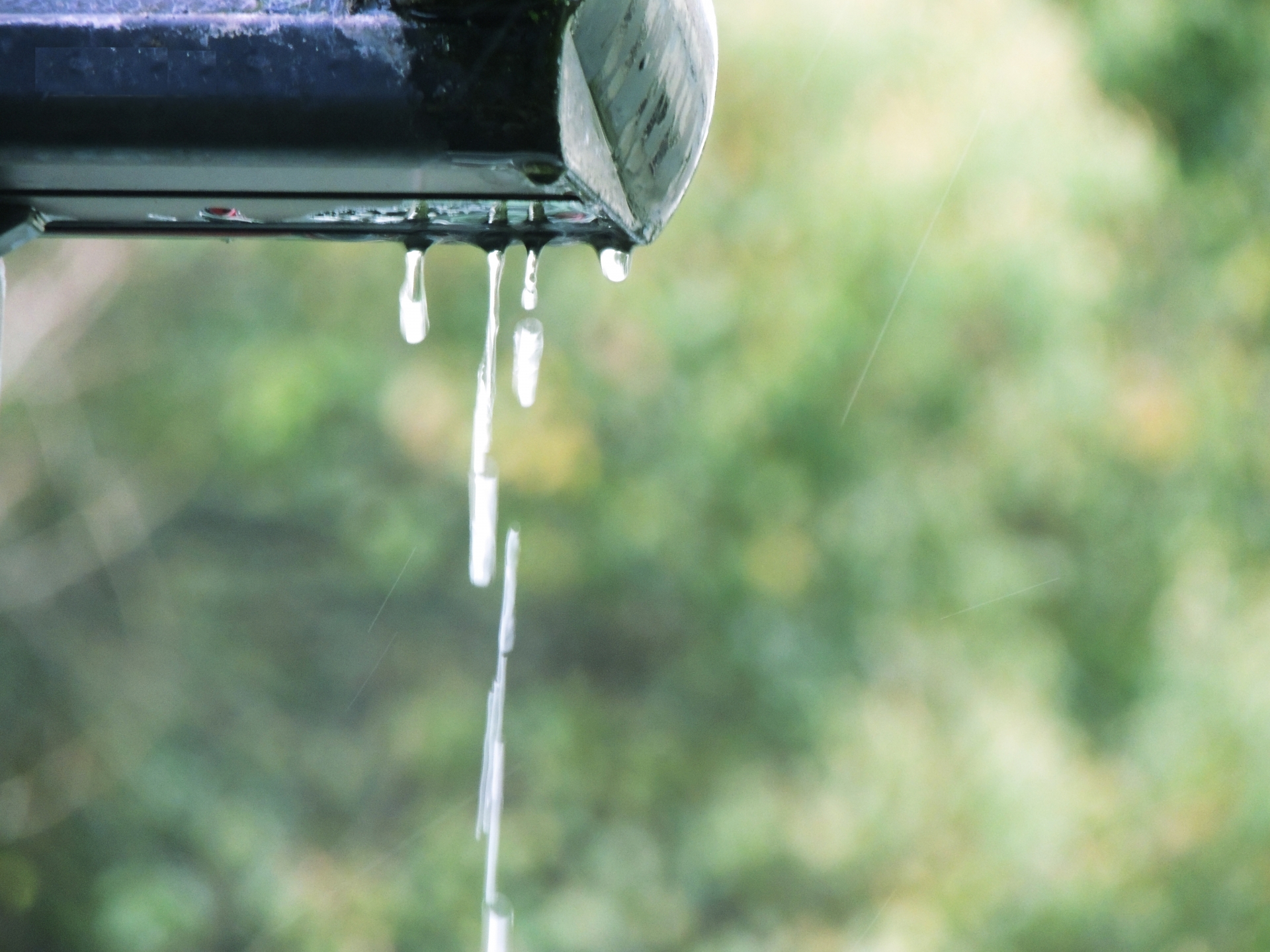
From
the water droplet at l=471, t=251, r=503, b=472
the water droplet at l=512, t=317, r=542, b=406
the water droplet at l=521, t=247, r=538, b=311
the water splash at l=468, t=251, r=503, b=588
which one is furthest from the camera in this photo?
the water droplet at l=512, t=317, r=542, b=406

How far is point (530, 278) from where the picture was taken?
0.67m

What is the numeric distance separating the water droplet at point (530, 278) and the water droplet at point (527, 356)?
144 millimetres

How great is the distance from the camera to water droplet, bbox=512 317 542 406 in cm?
93

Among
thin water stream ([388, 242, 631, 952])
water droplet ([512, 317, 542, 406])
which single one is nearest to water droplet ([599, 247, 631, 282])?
thin water stream ([388, 242, 631, 952])

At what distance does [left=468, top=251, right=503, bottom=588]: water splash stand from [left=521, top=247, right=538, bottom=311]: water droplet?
14 mm

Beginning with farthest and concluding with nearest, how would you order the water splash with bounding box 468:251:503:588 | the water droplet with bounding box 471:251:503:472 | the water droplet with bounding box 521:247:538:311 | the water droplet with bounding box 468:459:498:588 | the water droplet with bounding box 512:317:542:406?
the water droplet with bounding box 468:459:498:588 → the water droplet with bounding box 512:317:542:406 → the water droplet with bounding box 471:251:503:472 → the water splash with bounding box 468:251:503:588 → the water droplet with bounding box 521:247:538:311

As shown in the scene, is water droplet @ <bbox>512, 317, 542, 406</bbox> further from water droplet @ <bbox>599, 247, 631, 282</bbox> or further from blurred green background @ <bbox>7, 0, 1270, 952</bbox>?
blurred green background @ <bbox>7, 0, 1270, 952</bbox>

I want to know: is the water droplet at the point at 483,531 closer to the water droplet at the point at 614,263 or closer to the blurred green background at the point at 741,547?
the water droplet at the point at 614,263

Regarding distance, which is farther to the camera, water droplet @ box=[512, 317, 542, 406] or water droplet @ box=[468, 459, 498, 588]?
water droplet @ box=[468, 459, 498, 588]

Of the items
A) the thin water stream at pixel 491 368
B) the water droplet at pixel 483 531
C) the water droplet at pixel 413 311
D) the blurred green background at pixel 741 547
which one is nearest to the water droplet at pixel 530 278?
the thin water stream at pixel 491 368

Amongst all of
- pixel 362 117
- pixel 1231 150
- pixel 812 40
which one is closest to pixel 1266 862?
pixel 1231 150

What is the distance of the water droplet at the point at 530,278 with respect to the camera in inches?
22.3

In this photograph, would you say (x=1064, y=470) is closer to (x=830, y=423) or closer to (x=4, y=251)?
(x=830, y=423)

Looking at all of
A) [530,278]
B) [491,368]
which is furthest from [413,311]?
[530,278]
